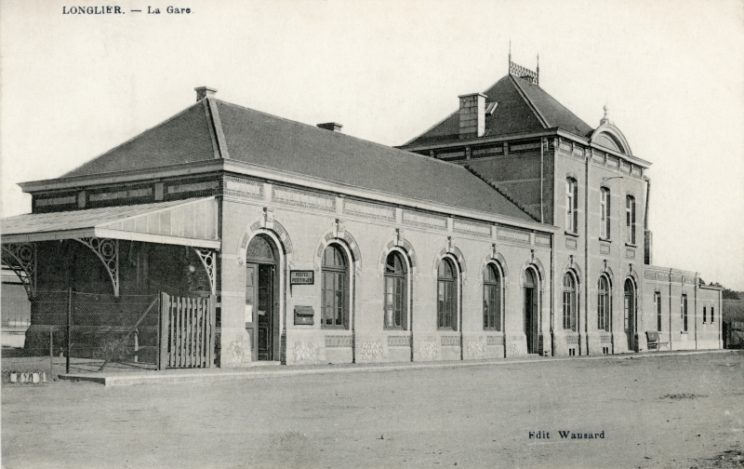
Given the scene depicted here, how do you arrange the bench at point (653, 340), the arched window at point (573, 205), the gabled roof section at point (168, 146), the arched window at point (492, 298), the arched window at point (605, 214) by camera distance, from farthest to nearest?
the bench at point (653, 340)
the arched window at point (605, 214)
the arched window at point (573, 205)
the arched window at point (492, 298)
the gabled roof section at point (168, 146)

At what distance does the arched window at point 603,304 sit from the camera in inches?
1423

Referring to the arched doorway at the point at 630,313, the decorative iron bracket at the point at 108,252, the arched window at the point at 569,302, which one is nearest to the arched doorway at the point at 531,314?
the arched window at the point at 569,302

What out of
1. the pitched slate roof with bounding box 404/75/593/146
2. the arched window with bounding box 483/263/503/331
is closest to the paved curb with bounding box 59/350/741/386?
the arched window with bounding box 483/263/503/331

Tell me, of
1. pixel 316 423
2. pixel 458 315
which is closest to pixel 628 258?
pixel 458 315

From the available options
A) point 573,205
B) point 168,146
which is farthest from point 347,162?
point 573,205

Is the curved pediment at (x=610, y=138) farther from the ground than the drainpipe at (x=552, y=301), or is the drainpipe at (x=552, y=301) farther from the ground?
the curved pediment at (x=610, y=138)

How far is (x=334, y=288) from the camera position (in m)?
23.5

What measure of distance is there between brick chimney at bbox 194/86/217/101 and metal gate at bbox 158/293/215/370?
6804 millimetres

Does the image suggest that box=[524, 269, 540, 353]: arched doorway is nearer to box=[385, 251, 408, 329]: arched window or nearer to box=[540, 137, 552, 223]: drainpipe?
box=[540, 137, 552, 223]: drainpipe

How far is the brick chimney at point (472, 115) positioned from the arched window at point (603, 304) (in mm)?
7787

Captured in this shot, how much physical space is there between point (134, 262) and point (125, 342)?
6.08 feet

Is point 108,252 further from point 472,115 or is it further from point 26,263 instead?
point 472,115

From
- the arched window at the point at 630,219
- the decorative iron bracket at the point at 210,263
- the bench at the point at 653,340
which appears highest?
the arched window at the point at 630,219

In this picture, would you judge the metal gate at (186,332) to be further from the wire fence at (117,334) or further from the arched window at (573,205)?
the arched window at (573,205)
